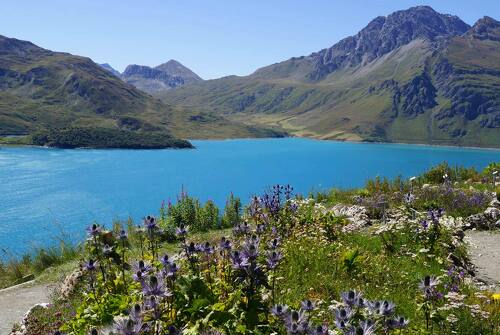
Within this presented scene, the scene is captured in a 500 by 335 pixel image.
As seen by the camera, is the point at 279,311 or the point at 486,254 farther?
the point at 486,254

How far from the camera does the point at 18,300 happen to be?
12.2 m

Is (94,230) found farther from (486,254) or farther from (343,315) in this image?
(486,254)

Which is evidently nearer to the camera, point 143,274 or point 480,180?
point 143,274

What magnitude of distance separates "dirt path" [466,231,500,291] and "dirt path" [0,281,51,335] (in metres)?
11.8

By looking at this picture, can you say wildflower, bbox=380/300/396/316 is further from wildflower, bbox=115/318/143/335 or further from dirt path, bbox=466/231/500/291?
dirt path, bbox=466/231/500/291

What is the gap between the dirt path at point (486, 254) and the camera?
1220cm

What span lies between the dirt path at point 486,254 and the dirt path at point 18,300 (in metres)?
11.8

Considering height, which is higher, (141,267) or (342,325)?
(141,267)

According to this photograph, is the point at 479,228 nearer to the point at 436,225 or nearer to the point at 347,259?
the point at 436,225

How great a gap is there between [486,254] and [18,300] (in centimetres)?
1386

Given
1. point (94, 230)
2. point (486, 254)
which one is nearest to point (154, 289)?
point (94, 230)

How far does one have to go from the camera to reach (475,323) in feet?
26.3

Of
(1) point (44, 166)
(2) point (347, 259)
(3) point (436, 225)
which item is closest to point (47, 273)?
(2) point (347, 259)

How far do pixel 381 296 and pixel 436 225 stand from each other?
13.2 feet
